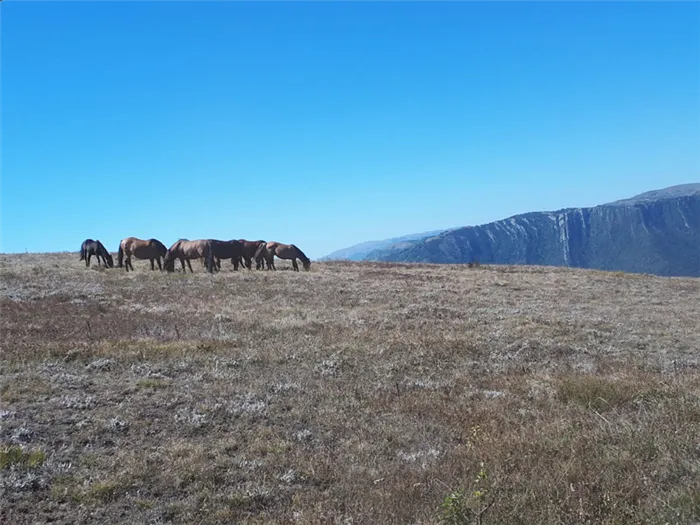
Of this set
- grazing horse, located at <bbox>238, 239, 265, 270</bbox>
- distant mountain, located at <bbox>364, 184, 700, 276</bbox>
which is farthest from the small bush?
distant mountain, located at <bbox>364, 184, 700, 276</bbox>

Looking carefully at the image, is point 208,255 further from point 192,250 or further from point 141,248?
point 141,248

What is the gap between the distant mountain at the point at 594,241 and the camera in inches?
6063

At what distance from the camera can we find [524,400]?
8203 millimetres

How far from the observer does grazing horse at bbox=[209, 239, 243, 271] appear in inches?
1137

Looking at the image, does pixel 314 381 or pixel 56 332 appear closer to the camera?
pixel 314 381

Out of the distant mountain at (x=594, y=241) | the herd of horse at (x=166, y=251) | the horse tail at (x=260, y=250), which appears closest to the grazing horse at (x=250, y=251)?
the horse tail at (x=260, y=250)

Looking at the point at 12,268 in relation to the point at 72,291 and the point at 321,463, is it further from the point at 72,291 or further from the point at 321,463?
the point at 321,463

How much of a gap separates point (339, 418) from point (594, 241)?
634ft

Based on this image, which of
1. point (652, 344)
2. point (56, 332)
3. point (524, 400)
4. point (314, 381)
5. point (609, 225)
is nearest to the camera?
point (524, 400)

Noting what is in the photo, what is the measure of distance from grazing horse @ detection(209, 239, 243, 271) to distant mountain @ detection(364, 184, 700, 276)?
11712cm

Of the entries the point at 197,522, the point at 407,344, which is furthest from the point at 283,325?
the point at 197,522

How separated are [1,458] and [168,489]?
6.36 feet

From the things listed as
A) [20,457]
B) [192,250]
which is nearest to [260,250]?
[192,250]

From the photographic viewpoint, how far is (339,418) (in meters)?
7.38
